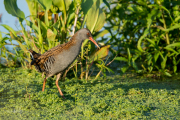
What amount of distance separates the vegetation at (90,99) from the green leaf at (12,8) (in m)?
1.35

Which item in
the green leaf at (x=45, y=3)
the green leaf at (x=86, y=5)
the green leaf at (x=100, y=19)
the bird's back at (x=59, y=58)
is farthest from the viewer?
the green leaf at (x=100, y=19)

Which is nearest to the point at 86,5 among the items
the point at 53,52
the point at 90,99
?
the point at 53,52

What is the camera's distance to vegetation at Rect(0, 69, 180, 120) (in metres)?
3.43

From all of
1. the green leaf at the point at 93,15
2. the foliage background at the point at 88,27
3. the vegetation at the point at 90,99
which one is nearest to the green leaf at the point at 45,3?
the foliage background at the point at 88,27

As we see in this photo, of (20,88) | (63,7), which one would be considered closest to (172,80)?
(63,7)

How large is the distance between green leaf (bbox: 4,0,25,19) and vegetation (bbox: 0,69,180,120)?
1354 mm

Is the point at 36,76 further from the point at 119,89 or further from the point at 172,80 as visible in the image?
the point at 172,80

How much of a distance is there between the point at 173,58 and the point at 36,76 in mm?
3020

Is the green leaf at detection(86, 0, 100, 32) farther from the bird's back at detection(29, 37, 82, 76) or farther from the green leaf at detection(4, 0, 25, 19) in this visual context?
the green leaf at detection(4, 0, 25, 19)

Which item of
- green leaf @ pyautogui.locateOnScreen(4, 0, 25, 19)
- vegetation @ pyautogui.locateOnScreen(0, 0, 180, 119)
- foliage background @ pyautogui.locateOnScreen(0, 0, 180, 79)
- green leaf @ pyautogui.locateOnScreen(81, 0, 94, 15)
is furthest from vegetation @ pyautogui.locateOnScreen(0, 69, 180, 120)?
green leaf @ pyautogui.locateOnScreen(81, 0, 94, 15)

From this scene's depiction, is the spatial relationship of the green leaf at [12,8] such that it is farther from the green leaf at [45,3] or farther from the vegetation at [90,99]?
the vegetation at [90,99]

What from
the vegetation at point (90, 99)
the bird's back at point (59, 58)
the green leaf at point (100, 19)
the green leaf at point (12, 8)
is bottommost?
the vegetation at point (90, 99)

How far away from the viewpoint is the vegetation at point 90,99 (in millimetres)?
3428

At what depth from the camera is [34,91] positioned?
443 centimetres
